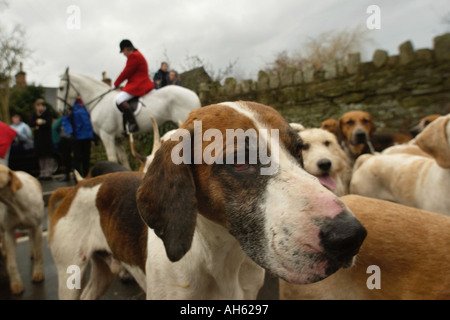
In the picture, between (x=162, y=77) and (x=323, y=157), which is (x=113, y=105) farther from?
(x=323, y=157)

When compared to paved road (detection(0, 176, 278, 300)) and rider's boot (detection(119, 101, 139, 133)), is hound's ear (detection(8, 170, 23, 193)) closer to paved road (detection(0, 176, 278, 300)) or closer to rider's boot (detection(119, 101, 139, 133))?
paved road (detection(0, 176, 278, 300))

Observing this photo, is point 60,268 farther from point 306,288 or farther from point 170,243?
point 306,288

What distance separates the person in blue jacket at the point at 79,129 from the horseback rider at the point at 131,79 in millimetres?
1318

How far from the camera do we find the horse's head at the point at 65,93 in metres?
6.89

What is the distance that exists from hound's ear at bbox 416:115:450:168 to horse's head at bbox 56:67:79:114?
7.14 m

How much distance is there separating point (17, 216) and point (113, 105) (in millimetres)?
3614

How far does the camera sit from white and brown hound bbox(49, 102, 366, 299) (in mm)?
946

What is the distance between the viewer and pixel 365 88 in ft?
23.5

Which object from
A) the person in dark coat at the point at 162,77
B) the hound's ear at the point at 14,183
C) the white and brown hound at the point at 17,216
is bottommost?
the white and brown hound at the point at 17,216

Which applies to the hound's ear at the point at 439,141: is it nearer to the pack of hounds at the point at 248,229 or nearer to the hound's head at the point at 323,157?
the pack of hounds at the point at 248,229

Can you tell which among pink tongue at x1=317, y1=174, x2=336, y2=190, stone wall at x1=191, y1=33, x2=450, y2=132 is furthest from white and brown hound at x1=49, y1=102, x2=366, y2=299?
stone wall at x1=191, y1=33, x2=450, y2=132

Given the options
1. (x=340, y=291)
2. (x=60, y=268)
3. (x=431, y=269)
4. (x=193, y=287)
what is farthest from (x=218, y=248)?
(x=60, y=268)

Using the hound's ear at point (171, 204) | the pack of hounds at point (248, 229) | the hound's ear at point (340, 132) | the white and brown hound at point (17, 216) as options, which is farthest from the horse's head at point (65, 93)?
the hound's ear at point (171, 204)
